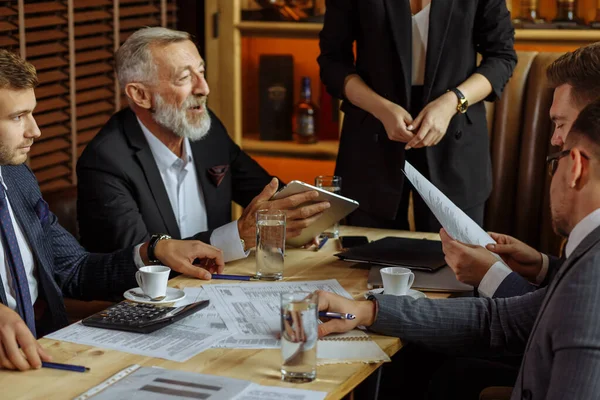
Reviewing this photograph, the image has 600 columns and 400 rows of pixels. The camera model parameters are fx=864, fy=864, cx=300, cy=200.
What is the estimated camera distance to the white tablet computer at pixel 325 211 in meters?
2.10

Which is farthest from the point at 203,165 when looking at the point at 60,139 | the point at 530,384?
the point at 530,384

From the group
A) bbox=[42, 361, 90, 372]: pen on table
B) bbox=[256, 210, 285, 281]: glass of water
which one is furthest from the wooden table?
bbox=[256, 210, 285, 281]: glass of water

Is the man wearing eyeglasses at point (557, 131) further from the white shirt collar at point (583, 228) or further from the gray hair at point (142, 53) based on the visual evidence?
the gray hair at point (142, 53)

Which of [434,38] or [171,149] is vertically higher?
[434,38]

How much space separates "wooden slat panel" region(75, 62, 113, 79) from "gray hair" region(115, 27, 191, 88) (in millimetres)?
842

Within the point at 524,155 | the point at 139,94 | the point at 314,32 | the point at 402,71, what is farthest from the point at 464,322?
the point at 314,32

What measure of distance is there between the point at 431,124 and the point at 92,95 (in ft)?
5.32

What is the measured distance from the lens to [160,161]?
260 cm

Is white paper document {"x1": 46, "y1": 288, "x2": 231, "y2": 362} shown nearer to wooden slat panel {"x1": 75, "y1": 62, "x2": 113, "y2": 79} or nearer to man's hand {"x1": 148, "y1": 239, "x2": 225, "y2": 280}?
man's hand {"x1": 148, "y1": 239, "x2": 225, "y2": 280}

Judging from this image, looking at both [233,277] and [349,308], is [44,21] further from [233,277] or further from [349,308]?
[349,308]

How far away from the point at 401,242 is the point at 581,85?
649mm

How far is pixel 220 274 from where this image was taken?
1.98 metres

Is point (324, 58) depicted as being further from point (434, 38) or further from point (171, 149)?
point (171, 149)

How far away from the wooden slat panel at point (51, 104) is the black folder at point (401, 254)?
5.12ft
